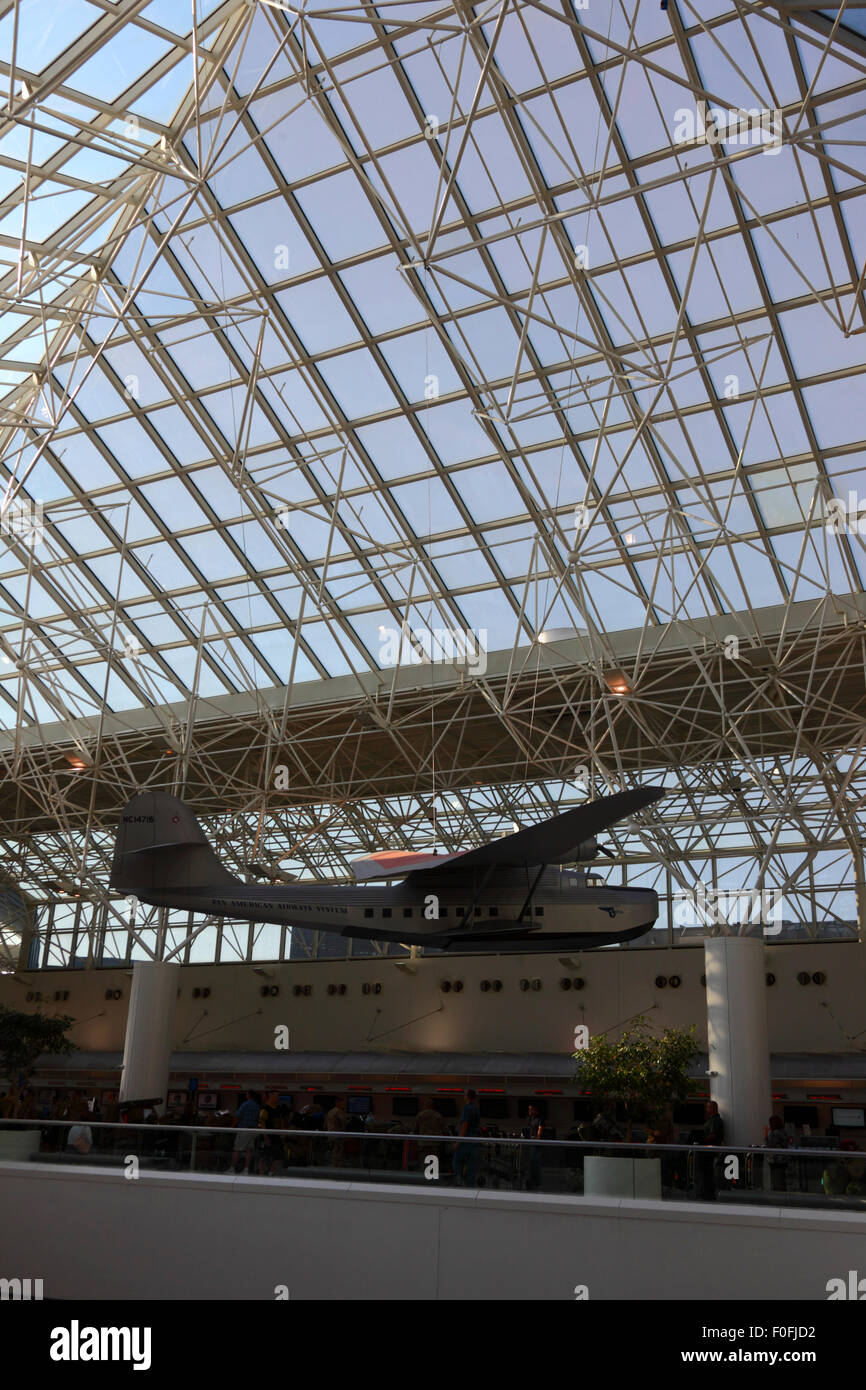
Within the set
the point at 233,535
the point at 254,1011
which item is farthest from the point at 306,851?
the point at 233,535

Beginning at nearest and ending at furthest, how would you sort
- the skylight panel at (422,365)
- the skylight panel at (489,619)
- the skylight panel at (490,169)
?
the skylight panel at (490,169), the skylight panel at (422,365), the skylight panel at (489,619)

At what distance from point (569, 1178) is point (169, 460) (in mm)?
18960

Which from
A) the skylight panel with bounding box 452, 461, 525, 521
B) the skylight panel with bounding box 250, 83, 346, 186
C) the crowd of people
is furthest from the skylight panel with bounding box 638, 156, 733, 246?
the crowd of people

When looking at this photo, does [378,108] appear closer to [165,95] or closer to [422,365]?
[165,95]

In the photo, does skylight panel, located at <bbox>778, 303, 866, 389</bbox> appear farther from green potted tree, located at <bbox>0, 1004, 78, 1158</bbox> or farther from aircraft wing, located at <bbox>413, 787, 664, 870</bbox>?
green potted tree, located at <bbox>0, 1004, 78, 1158</bbox>

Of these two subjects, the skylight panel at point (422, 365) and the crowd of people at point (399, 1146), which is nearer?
the crowd of people at point (399, 1146)

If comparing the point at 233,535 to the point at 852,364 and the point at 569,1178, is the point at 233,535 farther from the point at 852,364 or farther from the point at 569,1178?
the point at 569,1178

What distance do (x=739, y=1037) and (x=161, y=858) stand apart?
34.2 feet

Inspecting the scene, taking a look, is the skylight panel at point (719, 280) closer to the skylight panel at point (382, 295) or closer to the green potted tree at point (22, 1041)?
the skylight panel at point (382, 295)

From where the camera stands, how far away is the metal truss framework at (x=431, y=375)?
1931cm

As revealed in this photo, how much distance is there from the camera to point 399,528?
88.0ft

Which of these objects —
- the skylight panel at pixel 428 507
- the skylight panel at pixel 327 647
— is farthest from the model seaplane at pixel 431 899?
the skylight panel at pixel 327 647

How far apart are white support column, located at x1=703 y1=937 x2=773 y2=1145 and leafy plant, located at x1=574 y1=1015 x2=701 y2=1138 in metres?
1.61

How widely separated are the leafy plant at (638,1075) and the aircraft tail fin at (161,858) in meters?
7.21
